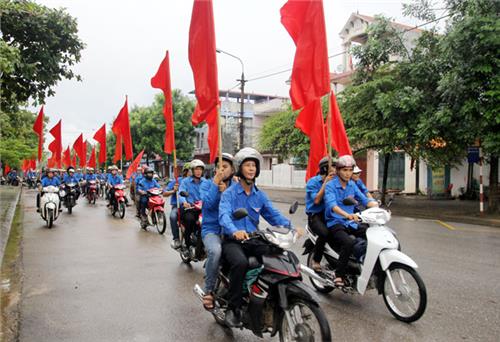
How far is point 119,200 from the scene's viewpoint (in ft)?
45.9

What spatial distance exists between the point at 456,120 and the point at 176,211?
31.5 feet

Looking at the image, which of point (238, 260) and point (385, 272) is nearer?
point (238, 260)

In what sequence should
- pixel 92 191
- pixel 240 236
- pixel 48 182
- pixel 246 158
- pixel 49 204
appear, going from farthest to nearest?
pixel 92 191, pixel 48 182, pixel 49 204, pixel 246 158, pixel 240 236

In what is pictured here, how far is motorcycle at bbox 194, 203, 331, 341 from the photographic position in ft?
10.6

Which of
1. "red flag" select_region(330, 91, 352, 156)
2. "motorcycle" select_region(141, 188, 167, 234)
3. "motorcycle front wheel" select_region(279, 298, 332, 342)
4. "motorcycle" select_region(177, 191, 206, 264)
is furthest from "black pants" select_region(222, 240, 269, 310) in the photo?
"motorcycle" select_region(141, 188, 167, 234)

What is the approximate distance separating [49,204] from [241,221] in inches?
366

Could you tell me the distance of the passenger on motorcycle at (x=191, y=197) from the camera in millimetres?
6945

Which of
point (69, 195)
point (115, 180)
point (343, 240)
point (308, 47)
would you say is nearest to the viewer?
point (343, 240)

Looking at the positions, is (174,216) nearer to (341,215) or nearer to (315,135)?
(315,135)

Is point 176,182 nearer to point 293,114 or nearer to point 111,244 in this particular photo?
point 111,244

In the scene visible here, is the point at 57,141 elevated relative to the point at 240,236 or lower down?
elevated

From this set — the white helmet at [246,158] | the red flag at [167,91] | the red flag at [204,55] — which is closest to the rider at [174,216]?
the red flag at [167,91]

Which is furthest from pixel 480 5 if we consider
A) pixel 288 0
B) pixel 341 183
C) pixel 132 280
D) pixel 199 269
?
pixel 132 280

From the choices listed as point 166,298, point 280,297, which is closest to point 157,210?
point 166,298
